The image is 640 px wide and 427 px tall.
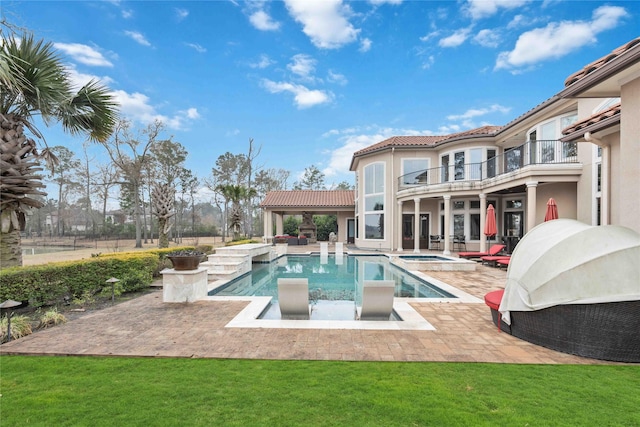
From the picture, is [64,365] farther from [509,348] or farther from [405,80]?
[405,80]

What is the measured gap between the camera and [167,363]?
3.97m

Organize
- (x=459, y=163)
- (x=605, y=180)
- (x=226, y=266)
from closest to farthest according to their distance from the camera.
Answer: (x=605, y=180)
(x=226, y=266)
(x=459, y=163)

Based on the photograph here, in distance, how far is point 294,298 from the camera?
19.8ft

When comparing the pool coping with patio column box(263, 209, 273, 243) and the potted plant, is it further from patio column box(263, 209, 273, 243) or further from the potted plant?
patio column box(263, 209, 273, 243)

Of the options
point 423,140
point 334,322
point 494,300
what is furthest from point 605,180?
point 423,140

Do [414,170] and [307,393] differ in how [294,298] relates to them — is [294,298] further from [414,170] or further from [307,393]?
[414,170]

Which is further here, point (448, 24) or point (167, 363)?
point (448, 24)

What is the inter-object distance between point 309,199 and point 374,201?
767cm

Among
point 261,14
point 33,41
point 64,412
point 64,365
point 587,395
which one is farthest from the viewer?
point 261,14

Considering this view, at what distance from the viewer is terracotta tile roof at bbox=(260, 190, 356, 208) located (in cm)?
2627

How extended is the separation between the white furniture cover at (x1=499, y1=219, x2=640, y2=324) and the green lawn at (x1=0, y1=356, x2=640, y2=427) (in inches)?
36.7

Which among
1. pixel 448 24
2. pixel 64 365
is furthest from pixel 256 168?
pixel 64 365

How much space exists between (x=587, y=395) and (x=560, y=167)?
12522mm

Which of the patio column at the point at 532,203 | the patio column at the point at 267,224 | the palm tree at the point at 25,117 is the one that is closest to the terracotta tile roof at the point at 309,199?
the patio column at the point at 267,224
